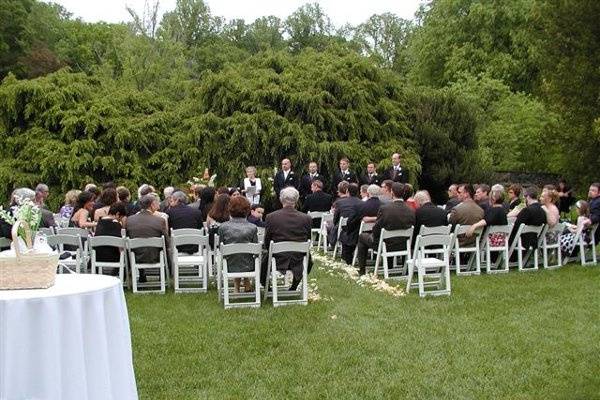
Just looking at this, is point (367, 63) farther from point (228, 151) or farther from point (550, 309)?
point (550, 309)

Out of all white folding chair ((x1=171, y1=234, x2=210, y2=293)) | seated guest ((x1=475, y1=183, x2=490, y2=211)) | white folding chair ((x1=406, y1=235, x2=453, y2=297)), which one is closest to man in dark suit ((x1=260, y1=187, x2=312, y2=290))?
white folding chair ((x1=171, y1=234, x2=210, y2=293))

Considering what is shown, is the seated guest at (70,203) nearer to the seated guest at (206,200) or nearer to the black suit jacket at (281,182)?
the seated guest at (206,200)

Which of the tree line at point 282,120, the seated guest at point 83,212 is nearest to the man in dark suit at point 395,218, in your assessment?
the seated guest at point 83,212

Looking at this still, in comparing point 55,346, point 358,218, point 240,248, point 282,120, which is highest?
point 282,120

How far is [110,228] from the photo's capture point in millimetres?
10531

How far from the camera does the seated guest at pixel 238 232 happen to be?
9.73 meters

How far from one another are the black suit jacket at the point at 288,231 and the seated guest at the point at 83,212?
3.41 meters

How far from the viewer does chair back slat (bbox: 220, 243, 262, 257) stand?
9305 millimetres

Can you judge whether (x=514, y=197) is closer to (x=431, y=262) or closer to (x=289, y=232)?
(x=431, y=262)

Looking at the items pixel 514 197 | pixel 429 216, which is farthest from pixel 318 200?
pixel 429 216

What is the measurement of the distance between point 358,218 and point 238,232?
3.14 metres

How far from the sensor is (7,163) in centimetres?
2286

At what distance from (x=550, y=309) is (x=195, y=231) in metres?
4.97

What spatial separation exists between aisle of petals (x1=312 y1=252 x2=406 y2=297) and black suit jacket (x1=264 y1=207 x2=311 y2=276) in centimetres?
146
